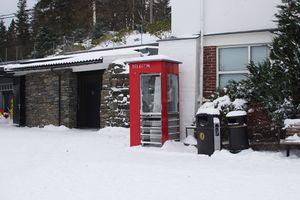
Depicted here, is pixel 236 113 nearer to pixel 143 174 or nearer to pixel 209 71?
pixel 209 71

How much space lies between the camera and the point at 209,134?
32.8 ft

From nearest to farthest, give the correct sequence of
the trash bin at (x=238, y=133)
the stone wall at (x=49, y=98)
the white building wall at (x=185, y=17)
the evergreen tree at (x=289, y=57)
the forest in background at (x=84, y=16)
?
the evergreen tree at (x=289, y=57) < the trash bin at (x=238, y=133) < the white building wall at (x=185, y=17) < the stone wall at (x=49, y=98) < the forest in background at (x=84, y=16)

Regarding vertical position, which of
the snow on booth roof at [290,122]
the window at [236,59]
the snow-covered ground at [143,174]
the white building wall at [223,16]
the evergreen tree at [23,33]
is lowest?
the snow-covered ground at [143,174]

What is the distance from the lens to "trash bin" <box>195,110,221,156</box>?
9969mm

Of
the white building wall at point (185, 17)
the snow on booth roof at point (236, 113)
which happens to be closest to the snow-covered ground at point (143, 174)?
the snow on booth roof at point (236, 113)

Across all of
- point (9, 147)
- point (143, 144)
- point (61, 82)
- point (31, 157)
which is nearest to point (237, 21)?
point (143, 144)

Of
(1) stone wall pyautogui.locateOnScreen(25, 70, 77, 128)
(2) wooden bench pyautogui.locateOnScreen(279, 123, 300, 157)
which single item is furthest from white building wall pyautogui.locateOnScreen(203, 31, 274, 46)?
(1) stone wall pyautogui.locateOnScreen(25, 70, 77, 128)

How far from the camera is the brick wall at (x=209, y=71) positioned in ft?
39.2

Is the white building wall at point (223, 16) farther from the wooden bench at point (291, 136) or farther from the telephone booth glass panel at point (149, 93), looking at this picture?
the wooden bench at point (291, 136)

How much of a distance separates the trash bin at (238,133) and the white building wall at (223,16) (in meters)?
2.79

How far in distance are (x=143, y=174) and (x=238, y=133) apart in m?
2.91

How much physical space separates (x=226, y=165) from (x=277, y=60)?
2826mm

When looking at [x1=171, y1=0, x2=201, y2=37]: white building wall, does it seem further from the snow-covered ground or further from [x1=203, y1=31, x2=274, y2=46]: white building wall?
the snow-covered ground

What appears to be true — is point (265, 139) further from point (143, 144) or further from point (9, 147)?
point (9, 147)
